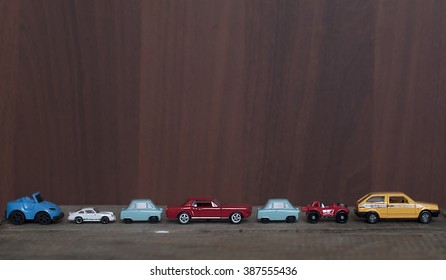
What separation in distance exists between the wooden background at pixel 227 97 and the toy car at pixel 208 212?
64 centimetres

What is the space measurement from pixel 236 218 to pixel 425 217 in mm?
2143

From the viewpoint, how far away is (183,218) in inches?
227

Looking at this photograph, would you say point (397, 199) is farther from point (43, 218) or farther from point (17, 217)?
point (17, 217)

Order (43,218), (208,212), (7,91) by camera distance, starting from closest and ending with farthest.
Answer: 1. (43,218)
2. (208,212)
3. (7,91)

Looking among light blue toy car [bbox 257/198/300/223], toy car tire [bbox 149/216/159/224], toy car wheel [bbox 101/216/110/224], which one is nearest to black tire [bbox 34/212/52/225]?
toy car wheel [bbox 101/216/110/224]

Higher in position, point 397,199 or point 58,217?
point 397,199

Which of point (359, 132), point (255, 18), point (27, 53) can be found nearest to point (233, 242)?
point (359, 132)

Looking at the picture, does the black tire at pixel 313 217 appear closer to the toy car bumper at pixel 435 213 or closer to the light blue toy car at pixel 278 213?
the light blue toy car at pixel 278 213

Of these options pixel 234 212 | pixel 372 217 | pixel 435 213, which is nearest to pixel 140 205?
pixel 234 212

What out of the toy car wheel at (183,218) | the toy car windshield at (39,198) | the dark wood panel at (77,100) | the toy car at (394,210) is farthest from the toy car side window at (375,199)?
the toy car windshield at (39,198)

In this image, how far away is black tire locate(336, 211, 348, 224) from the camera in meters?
5.73

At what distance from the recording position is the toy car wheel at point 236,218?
18.8 feet

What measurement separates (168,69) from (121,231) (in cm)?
208

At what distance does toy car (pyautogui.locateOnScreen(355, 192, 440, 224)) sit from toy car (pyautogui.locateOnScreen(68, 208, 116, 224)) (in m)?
2.83
